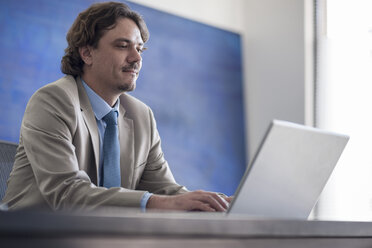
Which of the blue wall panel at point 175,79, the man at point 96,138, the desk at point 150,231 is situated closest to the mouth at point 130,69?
the man at point 96,138

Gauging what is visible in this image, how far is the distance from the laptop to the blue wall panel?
7.12 feet

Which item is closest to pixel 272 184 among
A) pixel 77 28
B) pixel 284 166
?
pixel 284 166

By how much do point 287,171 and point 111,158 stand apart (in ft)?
2.70

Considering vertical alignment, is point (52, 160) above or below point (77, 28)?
below

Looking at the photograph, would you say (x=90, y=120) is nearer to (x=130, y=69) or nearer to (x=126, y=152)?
(x=126, y=152)

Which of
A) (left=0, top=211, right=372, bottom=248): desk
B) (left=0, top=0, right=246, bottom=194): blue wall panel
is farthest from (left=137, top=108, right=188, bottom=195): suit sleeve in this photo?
(left=0, top=0, right=246, bottom=194): blue wall panel

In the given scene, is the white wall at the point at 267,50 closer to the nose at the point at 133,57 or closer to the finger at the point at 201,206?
the nose at the point at 133,57

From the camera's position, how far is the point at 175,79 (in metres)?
4.12

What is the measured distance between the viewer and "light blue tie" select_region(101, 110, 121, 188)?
73.5 inches

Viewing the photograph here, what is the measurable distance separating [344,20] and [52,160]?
322cm

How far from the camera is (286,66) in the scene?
176 inches

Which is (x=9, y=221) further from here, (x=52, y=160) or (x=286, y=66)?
(x=286, y=66)

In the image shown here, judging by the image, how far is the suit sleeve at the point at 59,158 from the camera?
143 centimetres

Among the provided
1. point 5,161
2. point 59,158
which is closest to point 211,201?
point 59,158
